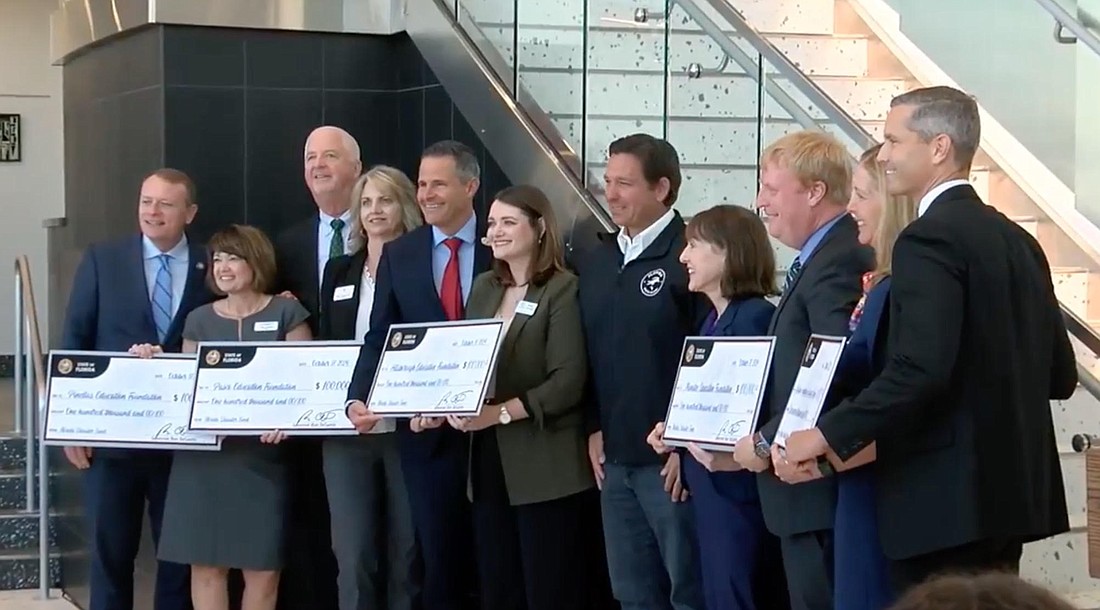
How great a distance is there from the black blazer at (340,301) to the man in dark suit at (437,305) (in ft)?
0.47

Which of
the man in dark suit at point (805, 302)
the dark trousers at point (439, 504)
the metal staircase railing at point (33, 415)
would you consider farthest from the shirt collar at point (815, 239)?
the metal staircase railing at point (33, 415)

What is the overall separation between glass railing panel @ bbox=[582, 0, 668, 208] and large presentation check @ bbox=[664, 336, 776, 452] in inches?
54.7

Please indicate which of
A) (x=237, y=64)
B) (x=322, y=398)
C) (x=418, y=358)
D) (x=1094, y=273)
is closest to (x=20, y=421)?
(x=237, y=64)

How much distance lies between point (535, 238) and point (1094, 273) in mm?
2582

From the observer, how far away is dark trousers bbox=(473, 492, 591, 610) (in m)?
4.22

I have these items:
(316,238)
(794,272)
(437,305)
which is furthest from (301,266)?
(794,272)

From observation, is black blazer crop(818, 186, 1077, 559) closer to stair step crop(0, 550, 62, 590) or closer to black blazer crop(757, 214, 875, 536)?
black blazer crop(757, 214, 875, 536)

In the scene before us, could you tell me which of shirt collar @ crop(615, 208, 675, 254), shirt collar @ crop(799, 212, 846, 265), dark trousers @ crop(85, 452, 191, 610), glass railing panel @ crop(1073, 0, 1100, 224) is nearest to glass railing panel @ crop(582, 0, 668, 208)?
shirt collar @ crop(615, 208, 675, 254)

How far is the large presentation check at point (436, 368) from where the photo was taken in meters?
4.05

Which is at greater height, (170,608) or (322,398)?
(322,398)

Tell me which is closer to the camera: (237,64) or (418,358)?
(418,358)

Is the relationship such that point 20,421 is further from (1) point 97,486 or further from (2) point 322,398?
(2) point 322,398

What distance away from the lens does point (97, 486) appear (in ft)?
A: 16.1

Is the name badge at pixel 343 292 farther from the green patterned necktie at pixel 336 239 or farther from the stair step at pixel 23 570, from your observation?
the stair step at pixel 23 570
